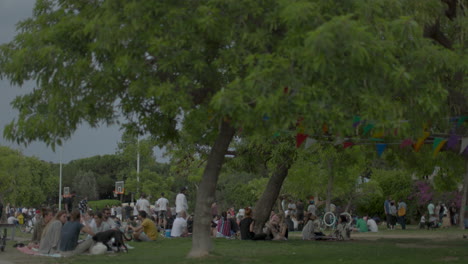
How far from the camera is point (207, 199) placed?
15.3 m

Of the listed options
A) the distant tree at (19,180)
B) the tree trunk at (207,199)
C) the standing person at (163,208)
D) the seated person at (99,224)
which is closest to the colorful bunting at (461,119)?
the tree trunk at (207,199)

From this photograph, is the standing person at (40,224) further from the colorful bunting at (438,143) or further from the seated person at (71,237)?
the colorful bunting at (438,143)

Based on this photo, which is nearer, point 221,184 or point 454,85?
point 454,85

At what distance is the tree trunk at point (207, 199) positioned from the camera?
15312mm

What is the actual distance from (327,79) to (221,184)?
7076 cm

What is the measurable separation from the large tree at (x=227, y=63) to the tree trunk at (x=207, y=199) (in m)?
0.11

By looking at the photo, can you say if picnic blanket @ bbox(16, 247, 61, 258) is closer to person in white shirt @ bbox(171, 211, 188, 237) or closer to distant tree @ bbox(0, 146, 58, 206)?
person in white shirt @ bbox(171, 211, 188, 237)

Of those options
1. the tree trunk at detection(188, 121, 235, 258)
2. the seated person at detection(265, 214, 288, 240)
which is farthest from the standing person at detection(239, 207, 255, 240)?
the tree trunk at detection(188, 121, 235, 258)

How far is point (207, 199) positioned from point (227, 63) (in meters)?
3.37

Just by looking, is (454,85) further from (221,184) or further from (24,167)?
(24,167)

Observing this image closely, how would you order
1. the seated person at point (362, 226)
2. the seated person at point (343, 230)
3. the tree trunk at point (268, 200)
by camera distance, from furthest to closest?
the seated person at point (362, 226), the tree trunk at point (268, 200), the seated person at point (343, 230)

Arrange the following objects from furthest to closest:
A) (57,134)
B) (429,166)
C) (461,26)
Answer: (429,166) → (461,26) → (57,134)

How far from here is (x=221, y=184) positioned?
271ft

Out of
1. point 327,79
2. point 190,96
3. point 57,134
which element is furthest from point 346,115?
point 57,134
